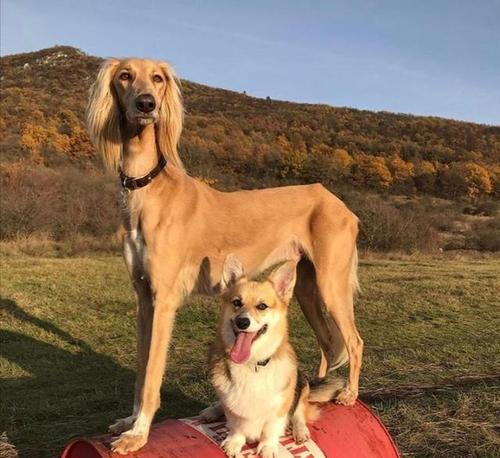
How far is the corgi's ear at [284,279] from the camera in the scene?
4.42 m

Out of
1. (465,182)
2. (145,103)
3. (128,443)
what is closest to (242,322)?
(128,443)

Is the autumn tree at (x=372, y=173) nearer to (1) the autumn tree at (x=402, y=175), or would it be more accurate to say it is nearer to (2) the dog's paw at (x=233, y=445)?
(1) the autumn tree at (x=402, y=175)

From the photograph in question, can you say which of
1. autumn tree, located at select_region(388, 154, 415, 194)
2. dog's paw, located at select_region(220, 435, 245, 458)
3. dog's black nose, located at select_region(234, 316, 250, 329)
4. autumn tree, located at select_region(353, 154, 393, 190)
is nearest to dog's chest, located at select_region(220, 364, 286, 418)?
dog's paw, located at select_region(220, 435, 245, 458)

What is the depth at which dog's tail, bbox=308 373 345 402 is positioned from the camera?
4734 millimetres

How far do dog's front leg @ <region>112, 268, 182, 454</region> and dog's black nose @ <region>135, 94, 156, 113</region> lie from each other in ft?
4.24

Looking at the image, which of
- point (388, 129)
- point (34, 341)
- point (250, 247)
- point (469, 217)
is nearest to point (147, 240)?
point (250, 247)

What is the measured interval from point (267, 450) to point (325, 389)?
3.46 ft

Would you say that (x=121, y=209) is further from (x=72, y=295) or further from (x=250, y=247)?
(x=72, y=295)

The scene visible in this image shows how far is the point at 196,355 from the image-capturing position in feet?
30.9

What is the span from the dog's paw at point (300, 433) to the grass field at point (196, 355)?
1338 millimetres

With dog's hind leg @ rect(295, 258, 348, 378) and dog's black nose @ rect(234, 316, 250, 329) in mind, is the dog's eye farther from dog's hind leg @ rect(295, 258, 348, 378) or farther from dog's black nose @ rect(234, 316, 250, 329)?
dog's hind leg @ rect(295, 258, 348, 378)

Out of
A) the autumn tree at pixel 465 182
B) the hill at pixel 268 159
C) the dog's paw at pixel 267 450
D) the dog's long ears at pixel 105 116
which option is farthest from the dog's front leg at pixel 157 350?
the autumn tree at pixel 465 182

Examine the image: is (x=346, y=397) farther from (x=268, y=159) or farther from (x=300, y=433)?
(x=268, y=159)

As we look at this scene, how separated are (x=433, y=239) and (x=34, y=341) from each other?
2079 centimetres
